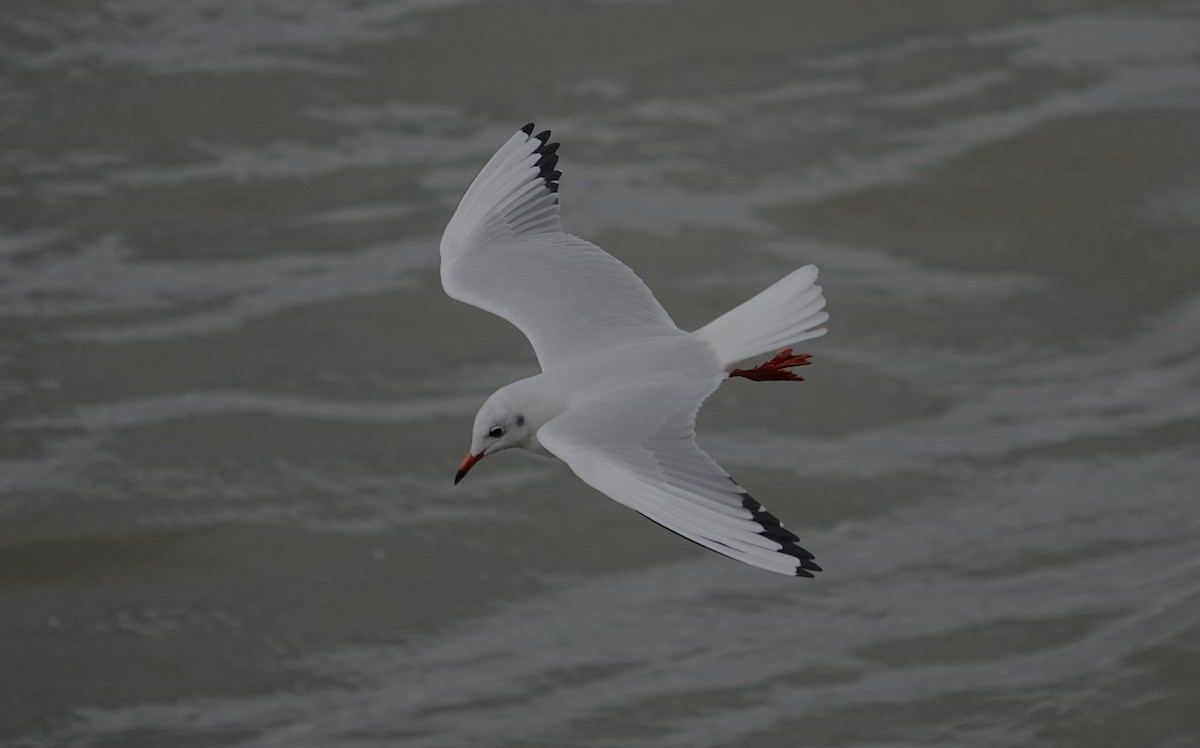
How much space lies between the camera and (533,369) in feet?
27.3

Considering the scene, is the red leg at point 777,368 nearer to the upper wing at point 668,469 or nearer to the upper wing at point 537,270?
the upper wing at point 537,270

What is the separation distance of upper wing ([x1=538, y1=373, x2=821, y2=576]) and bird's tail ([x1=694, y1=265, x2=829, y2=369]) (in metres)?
0.12

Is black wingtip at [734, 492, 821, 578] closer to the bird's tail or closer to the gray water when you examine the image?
the bird's tail

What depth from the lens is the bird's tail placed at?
4.55 metres

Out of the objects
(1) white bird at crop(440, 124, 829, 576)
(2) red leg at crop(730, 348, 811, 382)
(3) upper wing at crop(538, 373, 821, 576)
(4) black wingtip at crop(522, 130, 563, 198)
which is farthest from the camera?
(4) black wingtip at crop(522, 130, 563, 198)

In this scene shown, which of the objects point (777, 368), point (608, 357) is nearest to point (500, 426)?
point (608, 357)

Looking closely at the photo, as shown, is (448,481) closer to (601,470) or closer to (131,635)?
(131,635)

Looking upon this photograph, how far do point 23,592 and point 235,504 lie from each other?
95 centimetres

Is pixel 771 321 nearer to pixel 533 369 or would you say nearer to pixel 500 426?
pixel 500 426

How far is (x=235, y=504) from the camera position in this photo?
7656mm

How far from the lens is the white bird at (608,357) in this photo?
4098mm

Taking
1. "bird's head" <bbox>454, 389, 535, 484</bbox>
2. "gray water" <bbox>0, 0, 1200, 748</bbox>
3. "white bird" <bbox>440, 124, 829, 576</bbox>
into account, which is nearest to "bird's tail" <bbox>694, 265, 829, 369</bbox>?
"white bird" <bbox>440, 124, 829, 576</bbox>

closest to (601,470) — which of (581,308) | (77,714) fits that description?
(581,308)

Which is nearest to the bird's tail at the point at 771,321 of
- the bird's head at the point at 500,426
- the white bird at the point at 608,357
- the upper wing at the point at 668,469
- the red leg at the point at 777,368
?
the white bird at the point at 608,357
